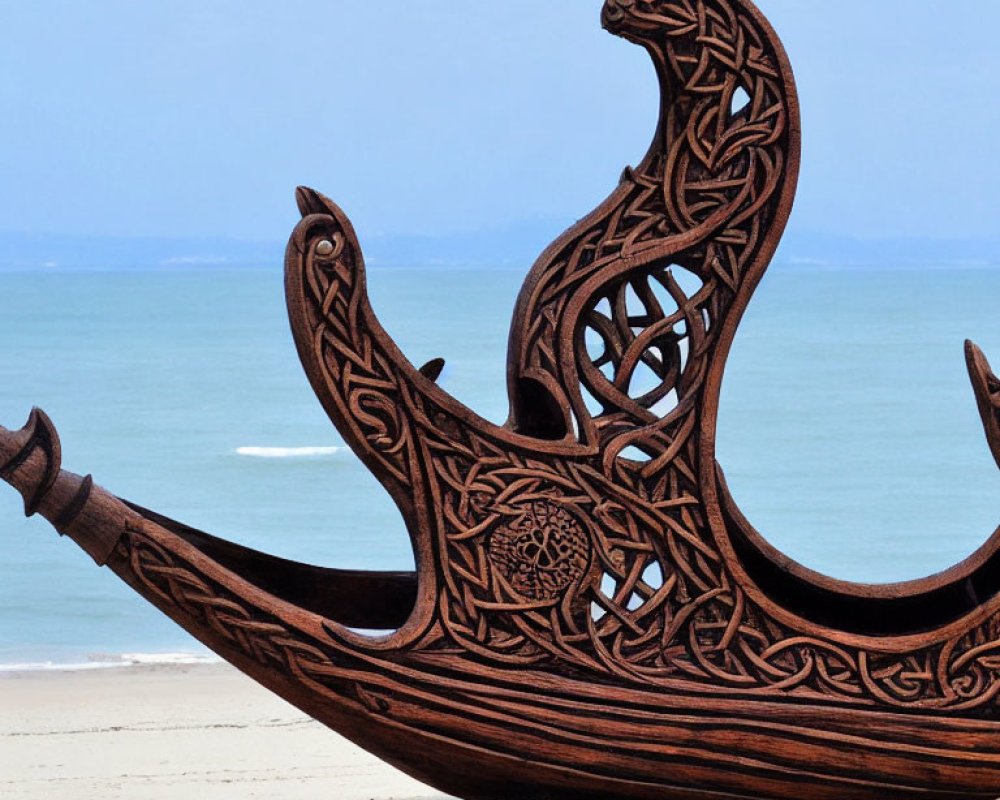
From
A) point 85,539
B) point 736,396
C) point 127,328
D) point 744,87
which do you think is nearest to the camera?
point 85,539

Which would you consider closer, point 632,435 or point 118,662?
point 632,435

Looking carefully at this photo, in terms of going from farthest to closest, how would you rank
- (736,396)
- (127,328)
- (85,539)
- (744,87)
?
(127,328), (736,396), (744,87), (85,539)

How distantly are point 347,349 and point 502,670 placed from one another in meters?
0.49

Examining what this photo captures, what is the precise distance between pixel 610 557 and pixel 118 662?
2.96 metres

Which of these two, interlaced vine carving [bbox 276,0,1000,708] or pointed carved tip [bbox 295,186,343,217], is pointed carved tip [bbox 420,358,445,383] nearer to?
interlaced vine carving [bbox 276,0,1000,708]

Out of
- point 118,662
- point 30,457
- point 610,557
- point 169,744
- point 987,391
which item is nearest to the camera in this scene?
point 30,457

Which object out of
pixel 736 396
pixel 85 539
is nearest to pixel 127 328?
pixel 736 396

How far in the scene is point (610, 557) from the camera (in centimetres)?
233

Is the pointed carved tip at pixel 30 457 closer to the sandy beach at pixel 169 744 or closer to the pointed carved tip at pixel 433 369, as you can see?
the pointed carved tip at pixel 433 369

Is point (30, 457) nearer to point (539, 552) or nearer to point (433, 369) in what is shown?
point (433, 369)

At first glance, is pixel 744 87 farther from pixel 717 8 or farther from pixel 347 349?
pixel 347 349

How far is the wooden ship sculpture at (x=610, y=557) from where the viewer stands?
2.27 meters

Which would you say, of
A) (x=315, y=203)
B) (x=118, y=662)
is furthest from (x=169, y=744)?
(x=315, y=203)

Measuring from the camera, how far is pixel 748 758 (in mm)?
2332
